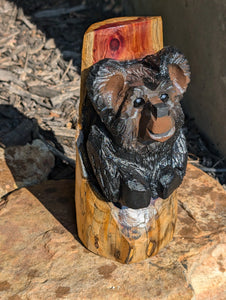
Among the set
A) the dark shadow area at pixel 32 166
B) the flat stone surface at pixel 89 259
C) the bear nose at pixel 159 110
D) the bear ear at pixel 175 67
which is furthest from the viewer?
the dark shadow area at pixel 32 166

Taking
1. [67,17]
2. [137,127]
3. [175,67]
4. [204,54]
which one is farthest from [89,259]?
[67,17]

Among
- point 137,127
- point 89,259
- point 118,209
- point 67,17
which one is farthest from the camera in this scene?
point 67,17

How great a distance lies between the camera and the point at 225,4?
10.7ft

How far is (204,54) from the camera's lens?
371 cm

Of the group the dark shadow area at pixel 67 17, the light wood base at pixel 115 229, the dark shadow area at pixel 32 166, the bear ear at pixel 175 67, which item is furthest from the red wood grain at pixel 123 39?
the dark shadow area at pixel 67 17

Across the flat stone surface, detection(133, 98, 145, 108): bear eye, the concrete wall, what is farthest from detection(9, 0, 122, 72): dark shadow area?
detection(133, 98, 145, 108): bear eye

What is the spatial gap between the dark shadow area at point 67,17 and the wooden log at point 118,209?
3069mm

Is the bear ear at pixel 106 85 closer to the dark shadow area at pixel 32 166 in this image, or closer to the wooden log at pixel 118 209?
the wooden log at pixel 118 209

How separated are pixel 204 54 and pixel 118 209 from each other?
82.1 inches

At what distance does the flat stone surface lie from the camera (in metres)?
2.09

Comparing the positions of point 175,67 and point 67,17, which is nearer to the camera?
point 175,67

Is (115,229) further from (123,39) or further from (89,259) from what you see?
(123,39)

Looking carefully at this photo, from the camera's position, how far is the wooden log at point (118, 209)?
6.61 feet

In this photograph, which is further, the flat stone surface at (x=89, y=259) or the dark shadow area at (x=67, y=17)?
the dark shadow area at (x=67, y=17)
